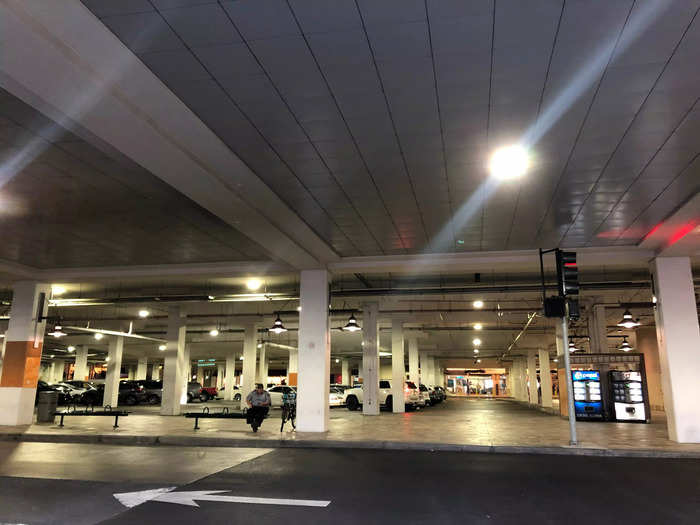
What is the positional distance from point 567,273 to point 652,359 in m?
20.0

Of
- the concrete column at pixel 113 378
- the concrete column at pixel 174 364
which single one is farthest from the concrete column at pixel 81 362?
the concrete column at pixel 174 364

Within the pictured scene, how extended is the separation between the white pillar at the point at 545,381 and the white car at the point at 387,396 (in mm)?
7138

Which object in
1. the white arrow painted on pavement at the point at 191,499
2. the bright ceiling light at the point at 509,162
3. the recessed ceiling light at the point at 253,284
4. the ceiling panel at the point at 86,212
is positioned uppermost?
the bright ceiling light at the point at 509,162

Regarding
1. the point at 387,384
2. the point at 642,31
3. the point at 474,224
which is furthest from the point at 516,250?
the point at 387,384

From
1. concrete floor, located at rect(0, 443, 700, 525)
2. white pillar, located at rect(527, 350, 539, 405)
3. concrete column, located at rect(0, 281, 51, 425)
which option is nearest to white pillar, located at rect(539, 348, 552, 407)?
white pillar, located at rect(527, 350, 539, 405)

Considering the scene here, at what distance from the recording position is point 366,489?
7.59m

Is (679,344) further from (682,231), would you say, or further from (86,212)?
(86,212)

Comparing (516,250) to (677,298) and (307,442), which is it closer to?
(677,298)

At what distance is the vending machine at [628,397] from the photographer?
63.6 feet

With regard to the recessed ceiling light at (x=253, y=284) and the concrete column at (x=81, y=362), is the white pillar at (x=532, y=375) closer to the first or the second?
the recessed ceiling light at (x=253, y=284)

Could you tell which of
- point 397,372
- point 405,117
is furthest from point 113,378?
point 405,117

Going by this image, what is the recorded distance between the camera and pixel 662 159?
28.0 feet

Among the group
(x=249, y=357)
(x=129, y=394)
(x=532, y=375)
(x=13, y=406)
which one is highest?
(x=249, y=357)

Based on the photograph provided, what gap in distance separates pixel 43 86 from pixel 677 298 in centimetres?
1410
